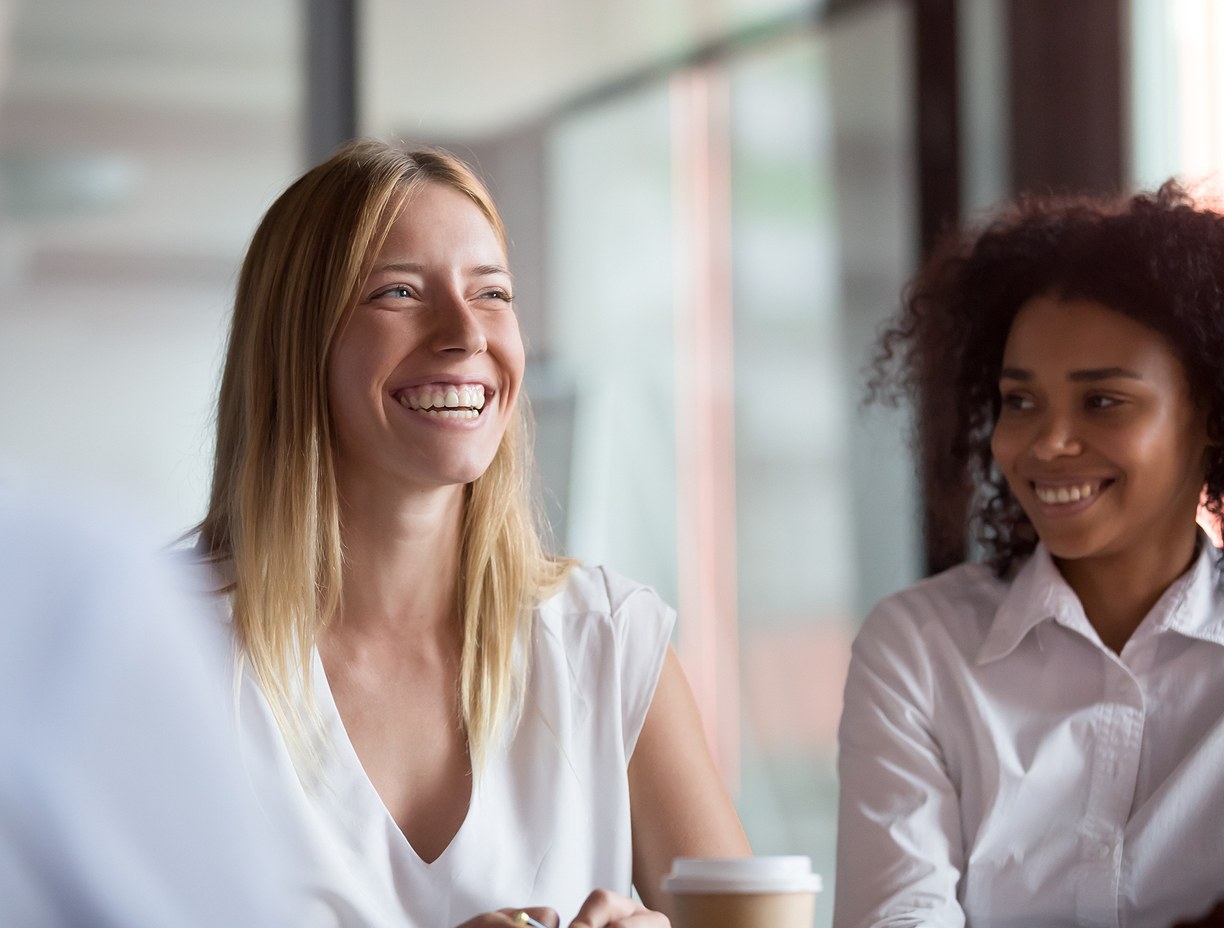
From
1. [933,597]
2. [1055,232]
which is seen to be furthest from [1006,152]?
[933,597]

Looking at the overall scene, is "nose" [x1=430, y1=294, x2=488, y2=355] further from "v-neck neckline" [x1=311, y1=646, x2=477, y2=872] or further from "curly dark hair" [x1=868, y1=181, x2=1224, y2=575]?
"curly dark hair" [x1=868, y1=181, x2=1224, y2=575]

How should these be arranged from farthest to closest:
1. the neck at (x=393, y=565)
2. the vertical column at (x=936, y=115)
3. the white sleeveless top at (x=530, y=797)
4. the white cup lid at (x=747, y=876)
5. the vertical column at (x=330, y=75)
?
the vertical column at (x=936, y=115) → the vertical column at (x=330, y=75) → the neck at (x=393, y=565) → the white sleeveless top at (x=530, y=797) → the white cup lid at (x=747, y=876)

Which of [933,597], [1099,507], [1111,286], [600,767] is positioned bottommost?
[600,767]

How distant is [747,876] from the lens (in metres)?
1.00

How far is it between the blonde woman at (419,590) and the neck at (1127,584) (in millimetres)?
494

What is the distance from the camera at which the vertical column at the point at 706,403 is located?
3809 mm

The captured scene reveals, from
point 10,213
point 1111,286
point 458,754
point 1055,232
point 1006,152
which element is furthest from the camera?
point 1006,152

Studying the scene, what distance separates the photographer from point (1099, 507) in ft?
5.45

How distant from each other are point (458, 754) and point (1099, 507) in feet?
2.51

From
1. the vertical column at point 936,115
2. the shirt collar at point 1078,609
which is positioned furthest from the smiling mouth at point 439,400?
the vertical column at point 936,115

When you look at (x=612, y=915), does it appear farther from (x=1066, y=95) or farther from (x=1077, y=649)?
(x=1066, y=95)

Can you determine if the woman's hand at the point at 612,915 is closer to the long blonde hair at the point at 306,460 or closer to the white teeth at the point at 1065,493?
the long blonde hair at the point at 306,460

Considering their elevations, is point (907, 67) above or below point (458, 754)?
above

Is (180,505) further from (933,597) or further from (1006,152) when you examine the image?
(1006,152)
